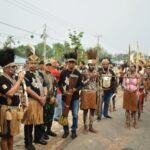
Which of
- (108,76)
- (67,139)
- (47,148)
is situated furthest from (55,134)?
(108,76)

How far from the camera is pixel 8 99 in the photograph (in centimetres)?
691

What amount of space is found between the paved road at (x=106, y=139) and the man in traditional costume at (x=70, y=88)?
457 mm

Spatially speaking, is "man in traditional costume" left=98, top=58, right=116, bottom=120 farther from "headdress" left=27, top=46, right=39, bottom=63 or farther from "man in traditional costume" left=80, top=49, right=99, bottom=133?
"headdress" left=27, top=46, right=39, bottom=63

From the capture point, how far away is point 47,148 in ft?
28.9

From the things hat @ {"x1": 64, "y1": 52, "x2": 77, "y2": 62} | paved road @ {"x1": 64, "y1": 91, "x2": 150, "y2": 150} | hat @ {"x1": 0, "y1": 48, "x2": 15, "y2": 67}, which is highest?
hat @ {"x1": 64, "y1": 52, "x2": 77, "y2": 62}

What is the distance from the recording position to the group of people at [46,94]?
6.98 m

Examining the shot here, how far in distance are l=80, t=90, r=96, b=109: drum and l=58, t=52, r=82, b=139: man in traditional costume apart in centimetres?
66

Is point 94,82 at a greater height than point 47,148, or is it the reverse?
point 94,82

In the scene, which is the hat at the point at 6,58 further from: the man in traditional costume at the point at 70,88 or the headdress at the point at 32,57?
the man in traditional costume at the point at 70,88

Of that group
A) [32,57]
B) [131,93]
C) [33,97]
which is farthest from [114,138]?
[32,57]

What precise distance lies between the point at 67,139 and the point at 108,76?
3.83 meters

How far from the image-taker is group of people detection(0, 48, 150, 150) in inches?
275

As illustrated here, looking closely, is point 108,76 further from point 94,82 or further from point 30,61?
point 30,61

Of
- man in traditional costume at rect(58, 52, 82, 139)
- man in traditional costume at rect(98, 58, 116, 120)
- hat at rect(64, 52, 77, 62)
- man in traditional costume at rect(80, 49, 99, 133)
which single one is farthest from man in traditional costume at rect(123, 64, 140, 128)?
hat at rect(64, 52, 77, 62)
